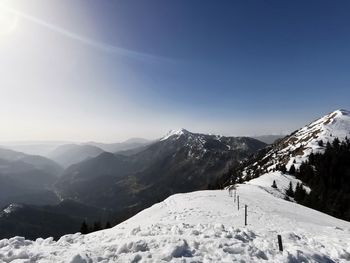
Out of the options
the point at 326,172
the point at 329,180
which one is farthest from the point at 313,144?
the point at 329,180

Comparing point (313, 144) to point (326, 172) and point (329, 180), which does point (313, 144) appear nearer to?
point (326, 172)

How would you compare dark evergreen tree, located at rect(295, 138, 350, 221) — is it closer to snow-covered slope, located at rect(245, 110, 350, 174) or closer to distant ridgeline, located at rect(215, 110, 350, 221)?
distant ridgeline, located at rect(215, 110, 350, 221)

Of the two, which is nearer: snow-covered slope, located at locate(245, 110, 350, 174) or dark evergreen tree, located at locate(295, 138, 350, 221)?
dark evergreen tree, located at locate(295, 138, 350, 221)

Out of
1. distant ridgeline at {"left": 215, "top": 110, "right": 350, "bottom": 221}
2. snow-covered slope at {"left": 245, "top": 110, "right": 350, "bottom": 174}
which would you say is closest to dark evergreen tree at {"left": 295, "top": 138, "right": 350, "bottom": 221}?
distant ridgeline at {"left": 215, "top": 110, "right": 350, "bottom": 221}

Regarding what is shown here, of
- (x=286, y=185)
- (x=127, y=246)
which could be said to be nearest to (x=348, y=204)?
(x=286, y=185)

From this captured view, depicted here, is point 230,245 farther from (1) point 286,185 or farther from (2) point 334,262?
(1) point 286,185

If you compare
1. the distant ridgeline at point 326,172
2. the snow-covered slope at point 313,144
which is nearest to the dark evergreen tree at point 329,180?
the distant ridgeline at point 326,172

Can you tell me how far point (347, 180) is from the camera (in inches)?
4505

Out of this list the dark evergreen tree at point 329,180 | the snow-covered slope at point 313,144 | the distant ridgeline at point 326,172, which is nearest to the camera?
the dark evergreen tree at point 329,180

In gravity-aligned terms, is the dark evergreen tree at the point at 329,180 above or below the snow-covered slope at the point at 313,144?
below

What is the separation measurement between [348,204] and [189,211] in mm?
73537

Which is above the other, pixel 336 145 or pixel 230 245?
pixel 336 145

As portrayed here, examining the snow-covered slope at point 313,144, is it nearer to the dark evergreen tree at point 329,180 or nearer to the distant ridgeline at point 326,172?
the distant ridgeline at point 326,172

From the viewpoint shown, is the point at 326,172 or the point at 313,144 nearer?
the point at 326,172
